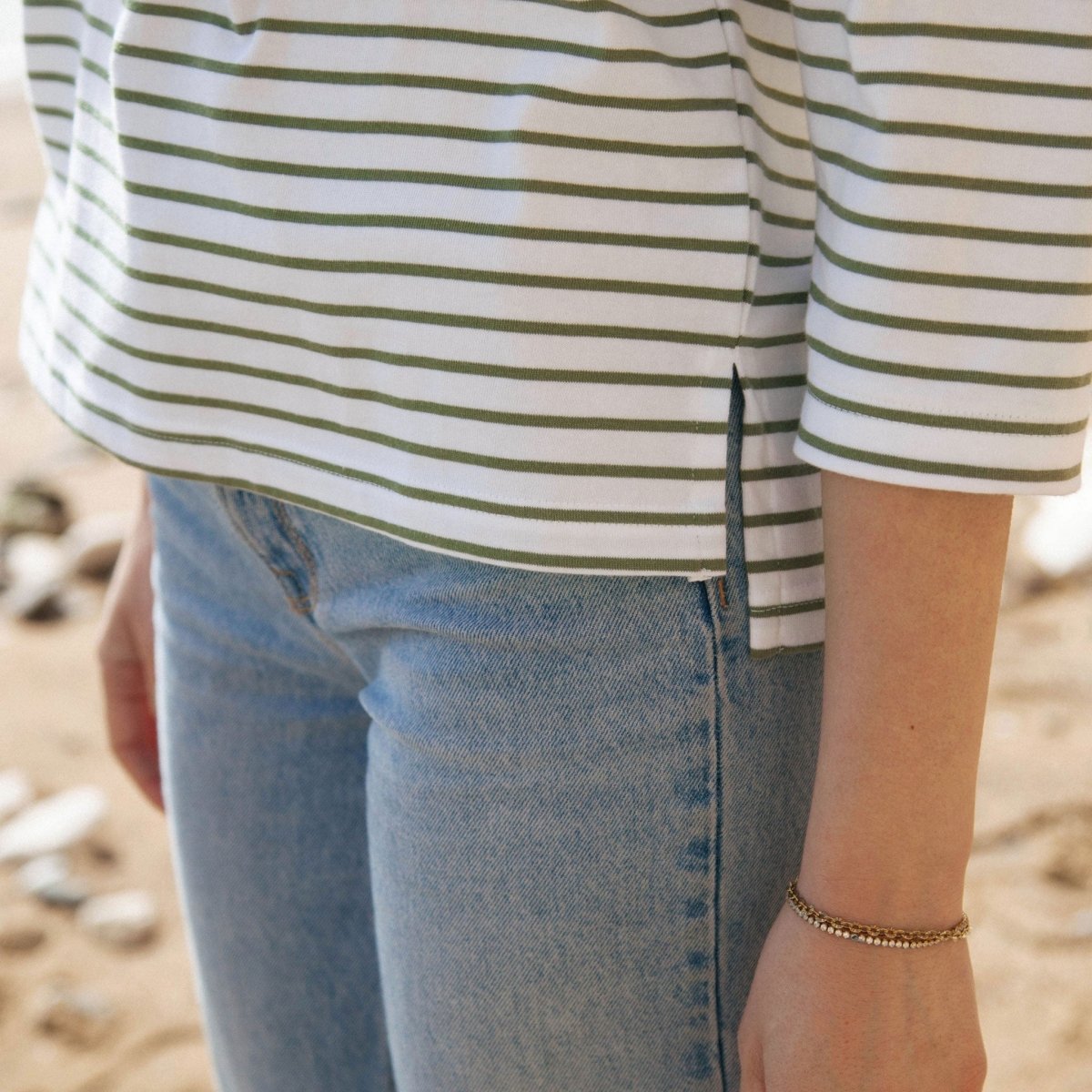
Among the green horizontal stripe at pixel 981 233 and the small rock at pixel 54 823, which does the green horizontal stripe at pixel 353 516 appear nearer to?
the green horizontal stripe at pixel 981 233

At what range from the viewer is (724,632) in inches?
28.7

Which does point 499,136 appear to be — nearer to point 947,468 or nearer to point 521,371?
point 521,371

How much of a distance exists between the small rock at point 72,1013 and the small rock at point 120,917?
0.39 ft

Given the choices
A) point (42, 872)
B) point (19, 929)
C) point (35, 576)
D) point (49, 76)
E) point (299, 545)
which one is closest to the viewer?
point (299, 545)

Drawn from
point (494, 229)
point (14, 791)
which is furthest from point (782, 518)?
point (14, 791)

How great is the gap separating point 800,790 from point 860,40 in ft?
1.40

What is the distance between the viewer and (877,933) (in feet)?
2.30

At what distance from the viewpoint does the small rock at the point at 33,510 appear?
3504 millimetres

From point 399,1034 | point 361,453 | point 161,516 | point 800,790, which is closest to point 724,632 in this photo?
point 800,790

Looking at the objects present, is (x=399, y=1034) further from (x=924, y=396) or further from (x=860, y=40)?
(x=860, y=40)

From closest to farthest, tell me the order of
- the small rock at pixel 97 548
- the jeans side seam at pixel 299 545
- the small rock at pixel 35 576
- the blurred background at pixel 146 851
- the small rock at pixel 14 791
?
the jeans side seam at pixel 299 545
the blurred background at pixel 146 851
the small rock at pixel 14 791
the small rock at pixel 35 576
the small rock at pixel 97 548

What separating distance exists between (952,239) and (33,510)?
3320 millimetres

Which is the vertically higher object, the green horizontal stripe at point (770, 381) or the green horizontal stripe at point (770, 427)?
the green horizontal stripe at point (770, 381)

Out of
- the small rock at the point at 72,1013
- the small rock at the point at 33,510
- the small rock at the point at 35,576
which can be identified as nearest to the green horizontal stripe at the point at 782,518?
the small rock at the point at 72,1013
